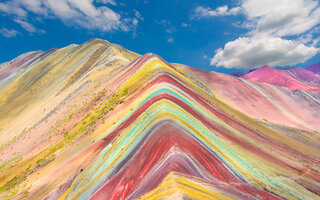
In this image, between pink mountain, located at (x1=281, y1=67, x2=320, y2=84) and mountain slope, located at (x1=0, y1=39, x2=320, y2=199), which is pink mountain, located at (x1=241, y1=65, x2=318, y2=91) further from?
mountain slope, located at (x1=0, y1=39, x2=320, y2=199)

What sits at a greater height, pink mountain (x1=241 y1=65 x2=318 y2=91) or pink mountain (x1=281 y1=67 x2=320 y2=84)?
pink mountain (x1=281 y1=67 x2=320 y2=84)

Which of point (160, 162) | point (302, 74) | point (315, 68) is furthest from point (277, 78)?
point (160, 162)

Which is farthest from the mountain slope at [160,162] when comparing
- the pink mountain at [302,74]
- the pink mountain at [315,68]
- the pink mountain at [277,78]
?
the pink mountain at [315,68]

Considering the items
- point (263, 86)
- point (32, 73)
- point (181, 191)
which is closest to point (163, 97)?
point (181, 191)

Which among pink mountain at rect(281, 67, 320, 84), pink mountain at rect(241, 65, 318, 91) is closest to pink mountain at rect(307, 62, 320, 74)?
pink mountain at rect(281, 67, 320, 84)

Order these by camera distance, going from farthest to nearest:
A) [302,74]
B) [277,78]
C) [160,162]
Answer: [302,74], [277,78], [160,162]

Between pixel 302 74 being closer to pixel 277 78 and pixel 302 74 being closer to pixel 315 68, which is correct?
pixel 315 68

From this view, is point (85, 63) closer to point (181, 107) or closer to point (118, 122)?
point (118, 122)

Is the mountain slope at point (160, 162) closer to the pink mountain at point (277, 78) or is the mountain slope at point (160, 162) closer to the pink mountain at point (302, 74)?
the pink mountain at point (277, 78)
